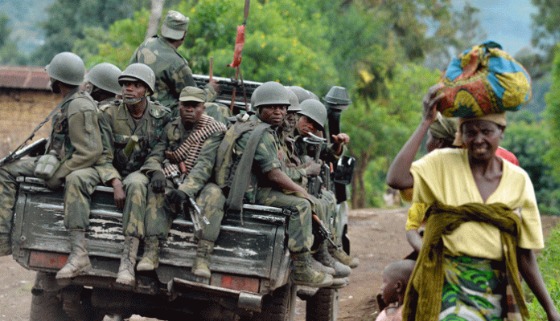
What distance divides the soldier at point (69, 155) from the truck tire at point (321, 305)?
8.91 feet

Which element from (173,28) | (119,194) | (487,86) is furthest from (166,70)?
(487,86)

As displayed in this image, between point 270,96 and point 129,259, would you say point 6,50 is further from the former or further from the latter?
point 129,259

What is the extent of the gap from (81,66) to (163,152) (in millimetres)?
904

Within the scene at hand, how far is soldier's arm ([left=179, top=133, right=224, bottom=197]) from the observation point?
259 inches

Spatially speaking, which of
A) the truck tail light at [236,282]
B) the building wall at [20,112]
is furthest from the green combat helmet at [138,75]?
the building wall at [20,112]

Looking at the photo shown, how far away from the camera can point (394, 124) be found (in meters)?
30.2

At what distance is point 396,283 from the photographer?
472cm

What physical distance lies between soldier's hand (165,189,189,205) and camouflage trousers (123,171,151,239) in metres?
0.20

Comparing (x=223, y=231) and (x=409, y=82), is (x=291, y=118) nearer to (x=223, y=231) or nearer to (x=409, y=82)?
(x=223, y=231)

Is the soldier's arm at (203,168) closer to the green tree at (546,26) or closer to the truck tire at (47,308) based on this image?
the truck tire at (47,308)

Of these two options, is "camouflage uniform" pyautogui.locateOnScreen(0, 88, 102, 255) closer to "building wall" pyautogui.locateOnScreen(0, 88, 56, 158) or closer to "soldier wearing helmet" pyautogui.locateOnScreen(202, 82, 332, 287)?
"soldier wearing helmet" pyautogui.locateOnScreen(202, 82, 332, 287)

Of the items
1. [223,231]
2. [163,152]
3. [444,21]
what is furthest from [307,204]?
[444,21]

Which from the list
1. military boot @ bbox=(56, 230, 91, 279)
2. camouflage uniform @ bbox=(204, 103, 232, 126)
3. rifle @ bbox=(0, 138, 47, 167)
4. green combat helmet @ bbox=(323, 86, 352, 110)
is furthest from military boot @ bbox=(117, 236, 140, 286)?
green combat helmet @ bbox=(323, 86, 352, 110)

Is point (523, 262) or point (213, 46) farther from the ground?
point (213, 46)
